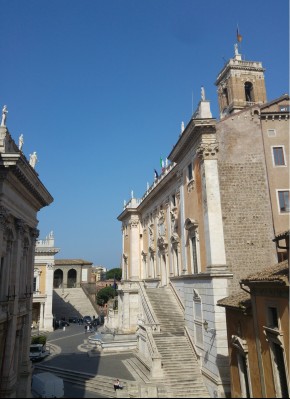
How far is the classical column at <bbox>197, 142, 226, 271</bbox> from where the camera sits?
758 inches

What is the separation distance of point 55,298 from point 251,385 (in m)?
52.2

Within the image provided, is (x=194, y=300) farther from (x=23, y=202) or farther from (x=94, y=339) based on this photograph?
(x=94, y=339)

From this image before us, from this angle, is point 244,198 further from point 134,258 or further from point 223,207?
point 134,258

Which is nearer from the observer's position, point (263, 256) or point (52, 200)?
point (263, 256)

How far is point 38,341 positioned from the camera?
3347 centimetres

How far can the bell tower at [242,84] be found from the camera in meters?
40.8

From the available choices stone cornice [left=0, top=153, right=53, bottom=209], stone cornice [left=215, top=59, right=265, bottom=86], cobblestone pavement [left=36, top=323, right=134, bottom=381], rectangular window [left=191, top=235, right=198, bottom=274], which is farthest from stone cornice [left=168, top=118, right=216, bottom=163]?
stone cornice [left=215, top=59, right=265, bottom=86]

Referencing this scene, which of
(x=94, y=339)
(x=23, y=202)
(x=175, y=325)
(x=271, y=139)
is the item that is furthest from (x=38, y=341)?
(x=271, y=139)

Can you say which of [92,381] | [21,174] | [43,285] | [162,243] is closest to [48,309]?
[43,285]

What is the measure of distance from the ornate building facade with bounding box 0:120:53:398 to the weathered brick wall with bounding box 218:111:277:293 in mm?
11446

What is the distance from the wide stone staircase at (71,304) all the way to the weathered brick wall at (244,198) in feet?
151

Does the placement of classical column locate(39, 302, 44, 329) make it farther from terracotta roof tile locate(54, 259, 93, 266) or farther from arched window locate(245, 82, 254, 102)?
arched window locate(245, 82, 254, 102)

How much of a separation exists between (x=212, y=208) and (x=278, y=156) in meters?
5.75

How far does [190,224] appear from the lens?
22984 millimetres
